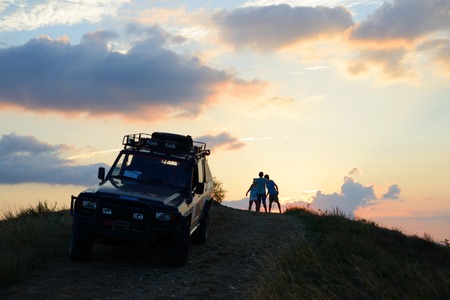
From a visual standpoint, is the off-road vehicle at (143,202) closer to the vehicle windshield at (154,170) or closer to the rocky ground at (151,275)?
the vehicle windshield at (154,170)

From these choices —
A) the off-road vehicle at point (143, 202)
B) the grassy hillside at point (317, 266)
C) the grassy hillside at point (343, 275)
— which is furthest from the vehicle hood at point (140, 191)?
the grassy hillside at point (343, 275)

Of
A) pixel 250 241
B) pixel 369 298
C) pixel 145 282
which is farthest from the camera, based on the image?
pixel 250 241

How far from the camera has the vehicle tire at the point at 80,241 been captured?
975cm

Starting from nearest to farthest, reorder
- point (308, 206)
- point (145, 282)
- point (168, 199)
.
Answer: point (145, 282), point (168, 199), point (308, 206)

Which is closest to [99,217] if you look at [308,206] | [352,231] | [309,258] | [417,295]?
[309,258]

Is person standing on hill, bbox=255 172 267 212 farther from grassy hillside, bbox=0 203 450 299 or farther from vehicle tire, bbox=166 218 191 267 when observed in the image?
vehicle tire, bbox=166 218 191 267

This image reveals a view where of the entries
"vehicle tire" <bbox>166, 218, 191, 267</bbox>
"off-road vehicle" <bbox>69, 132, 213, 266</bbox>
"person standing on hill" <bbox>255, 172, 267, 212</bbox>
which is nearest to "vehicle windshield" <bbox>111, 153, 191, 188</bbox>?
"off-road vehicle" <bbox>69, 132, 213, 266</bbox>

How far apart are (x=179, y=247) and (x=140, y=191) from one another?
1294 millimetres

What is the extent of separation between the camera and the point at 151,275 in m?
9.42

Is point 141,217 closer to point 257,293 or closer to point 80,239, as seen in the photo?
point 80,239

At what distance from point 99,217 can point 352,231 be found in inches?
371

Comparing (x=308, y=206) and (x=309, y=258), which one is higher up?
(x=308, y=206)

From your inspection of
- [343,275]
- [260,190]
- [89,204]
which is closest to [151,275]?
[89,204]

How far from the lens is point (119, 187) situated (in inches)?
396
